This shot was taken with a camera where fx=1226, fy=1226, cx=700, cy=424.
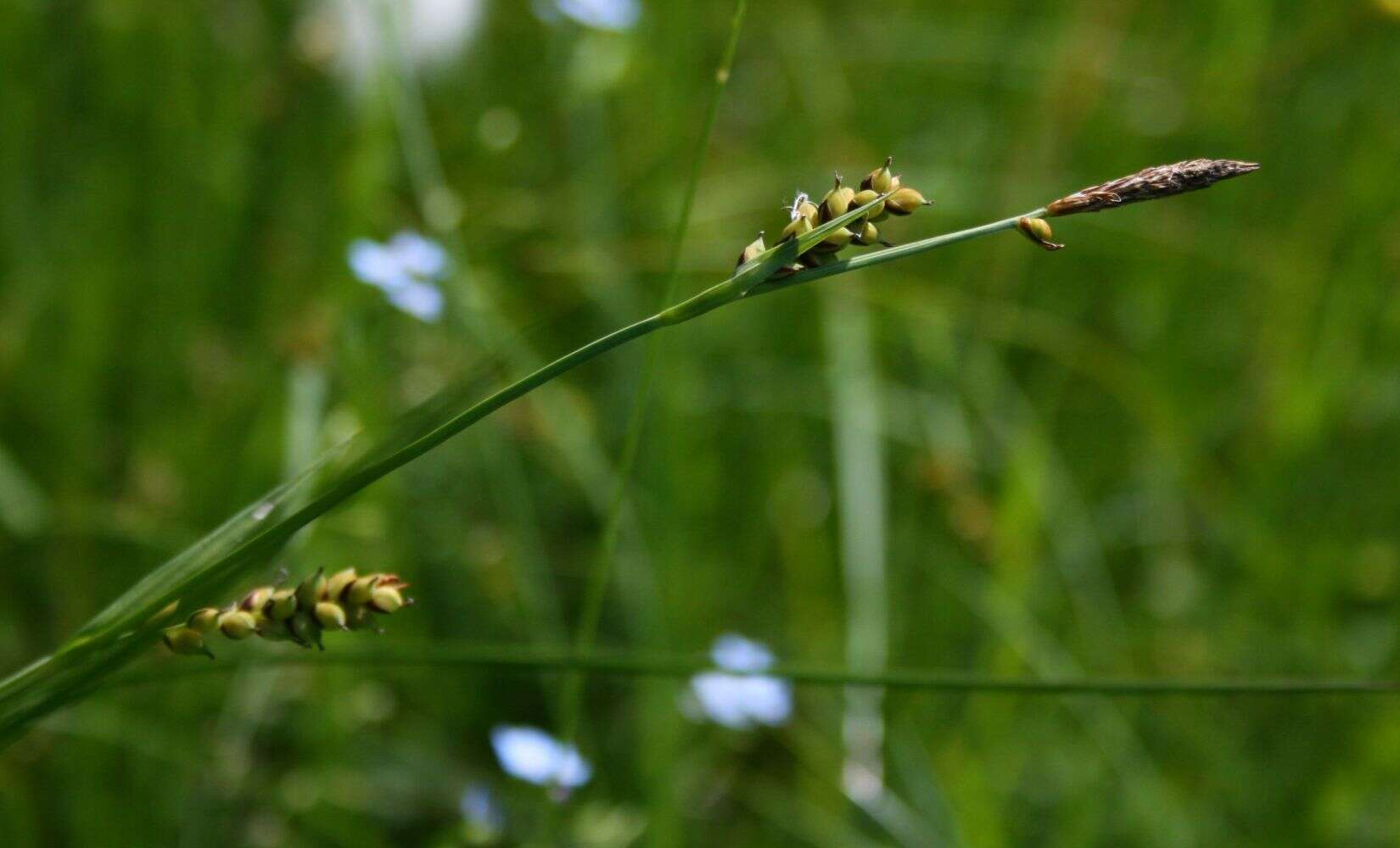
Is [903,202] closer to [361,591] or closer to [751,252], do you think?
[751,252]

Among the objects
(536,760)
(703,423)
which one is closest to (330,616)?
(536,760)

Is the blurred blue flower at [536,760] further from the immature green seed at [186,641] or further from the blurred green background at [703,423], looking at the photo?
the immature green seed at [186,641]

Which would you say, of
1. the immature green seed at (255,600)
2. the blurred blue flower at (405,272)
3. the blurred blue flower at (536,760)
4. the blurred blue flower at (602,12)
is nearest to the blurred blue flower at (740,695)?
the blurred blue flower at (536,760)

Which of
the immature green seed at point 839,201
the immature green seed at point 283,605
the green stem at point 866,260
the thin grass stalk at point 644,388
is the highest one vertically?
the thin grass stalk at point 644,388

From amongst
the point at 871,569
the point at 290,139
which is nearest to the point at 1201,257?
the point at 871,569

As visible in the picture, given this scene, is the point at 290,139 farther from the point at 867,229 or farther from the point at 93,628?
the point at 867,229

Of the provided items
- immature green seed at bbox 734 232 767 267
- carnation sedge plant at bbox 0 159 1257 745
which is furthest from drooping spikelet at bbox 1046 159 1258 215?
immature green seed at bbox 734 232 767 267
